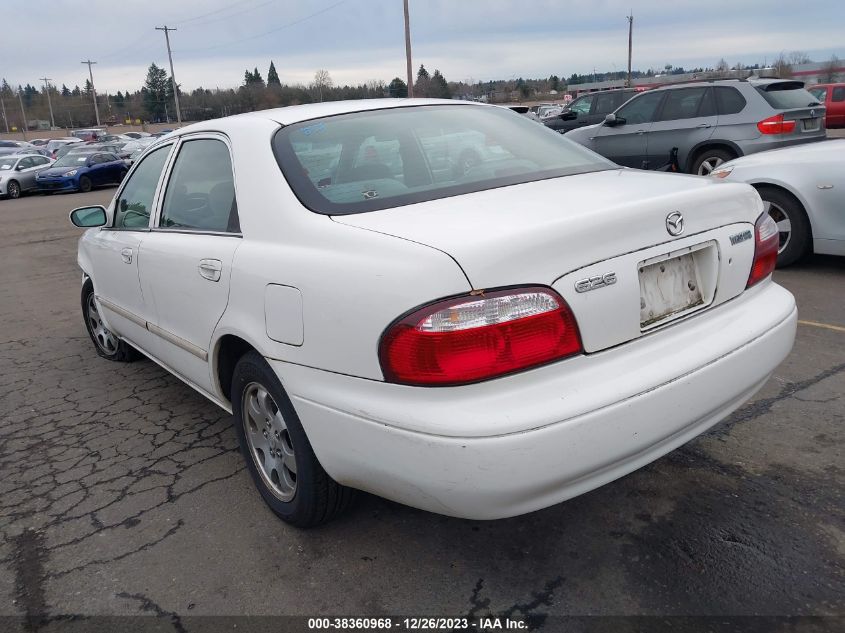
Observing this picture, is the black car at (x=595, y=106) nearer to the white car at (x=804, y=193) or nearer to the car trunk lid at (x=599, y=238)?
the white car at (x=804, y=193)

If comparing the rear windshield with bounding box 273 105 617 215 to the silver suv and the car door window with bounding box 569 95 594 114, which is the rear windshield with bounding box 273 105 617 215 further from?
the car door window with bounding box 569 95 594 114

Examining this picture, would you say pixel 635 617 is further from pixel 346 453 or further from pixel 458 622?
pixel 346 453

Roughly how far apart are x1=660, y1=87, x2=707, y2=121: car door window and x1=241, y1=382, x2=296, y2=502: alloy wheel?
28.4ft

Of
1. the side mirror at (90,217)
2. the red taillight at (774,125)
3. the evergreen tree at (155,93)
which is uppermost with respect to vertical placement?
the evergreen tree at (155,93)

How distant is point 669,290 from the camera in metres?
2.38

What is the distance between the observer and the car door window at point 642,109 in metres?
10.3

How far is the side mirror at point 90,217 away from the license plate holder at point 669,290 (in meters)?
3.56

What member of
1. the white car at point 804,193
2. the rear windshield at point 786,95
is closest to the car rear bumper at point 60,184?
the rear windshield at point 786,95

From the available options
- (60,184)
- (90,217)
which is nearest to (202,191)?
(90,217)

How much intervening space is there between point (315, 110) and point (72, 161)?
23.2 m

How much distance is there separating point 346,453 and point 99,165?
23692mm

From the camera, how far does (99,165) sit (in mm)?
22969

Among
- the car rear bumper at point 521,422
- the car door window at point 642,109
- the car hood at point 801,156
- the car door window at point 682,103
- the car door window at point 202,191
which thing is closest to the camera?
the car rear bumper at point 521,422

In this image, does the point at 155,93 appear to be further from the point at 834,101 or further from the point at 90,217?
the point at 90,217
